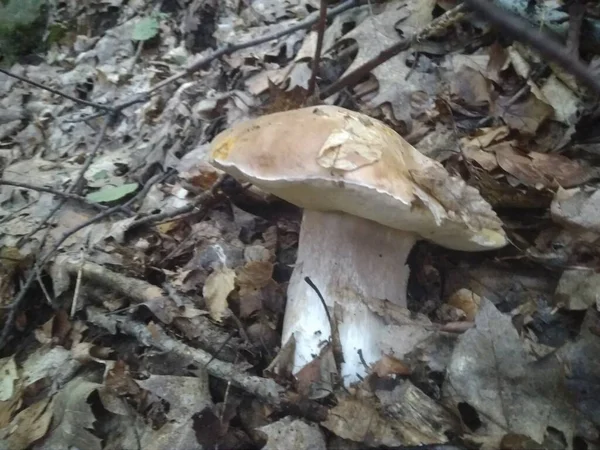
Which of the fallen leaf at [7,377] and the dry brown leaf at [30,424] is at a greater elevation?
the dry brown leaf at [30,424]

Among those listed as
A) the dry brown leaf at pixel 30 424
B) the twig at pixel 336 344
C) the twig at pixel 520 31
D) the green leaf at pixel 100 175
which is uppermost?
the twig at pixel 520 31

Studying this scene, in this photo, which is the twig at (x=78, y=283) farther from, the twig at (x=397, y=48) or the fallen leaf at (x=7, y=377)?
the twig at (x=397, y=48)

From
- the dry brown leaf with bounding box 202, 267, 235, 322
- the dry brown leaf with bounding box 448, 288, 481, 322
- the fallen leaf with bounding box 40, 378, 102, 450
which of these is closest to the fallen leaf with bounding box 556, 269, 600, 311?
the dry brown leaf with bounding box 448, 288, 481, 322

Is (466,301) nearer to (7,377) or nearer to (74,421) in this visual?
(74,421)

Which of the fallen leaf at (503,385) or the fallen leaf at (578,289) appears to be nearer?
the fallen leaf at (503,385)

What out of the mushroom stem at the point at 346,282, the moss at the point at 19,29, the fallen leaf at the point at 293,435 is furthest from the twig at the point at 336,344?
the moss at the point at 19,29

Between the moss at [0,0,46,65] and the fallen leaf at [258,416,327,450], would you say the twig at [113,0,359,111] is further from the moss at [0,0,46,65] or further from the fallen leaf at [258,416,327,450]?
the moss at [0,0,46,65]

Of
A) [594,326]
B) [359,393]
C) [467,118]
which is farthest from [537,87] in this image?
[359,393]

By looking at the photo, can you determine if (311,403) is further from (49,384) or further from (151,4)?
(151,4)

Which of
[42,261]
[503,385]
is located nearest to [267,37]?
[42,261]
